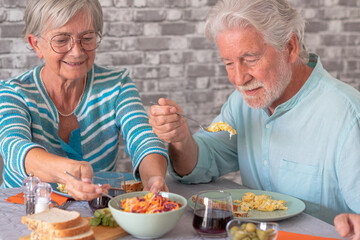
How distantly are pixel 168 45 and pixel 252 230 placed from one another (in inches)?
88.1

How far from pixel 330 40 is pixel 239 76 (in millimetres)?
2128

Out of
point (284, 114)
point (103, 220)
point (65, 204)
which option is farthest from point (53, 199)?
point (284, 114)

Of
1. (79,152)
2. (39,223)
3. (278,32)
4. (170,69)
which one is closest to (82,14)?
(79,152)

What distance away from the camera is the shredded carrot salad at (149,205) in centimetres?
124

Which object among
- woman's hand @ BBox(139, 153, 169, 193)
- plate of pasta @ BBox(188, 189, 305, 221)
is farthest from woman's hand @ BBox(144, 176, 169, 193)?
plate of pasta @ BBox(188, 189, 305, 221)

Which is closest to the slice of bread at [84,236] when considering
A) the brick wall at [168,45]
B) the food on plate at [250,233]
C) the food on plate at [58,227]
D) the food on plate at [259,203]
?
the food on plate at [58,227]

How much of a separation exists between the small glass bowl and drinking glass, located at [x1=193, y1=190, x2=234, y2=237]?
85 millimetres

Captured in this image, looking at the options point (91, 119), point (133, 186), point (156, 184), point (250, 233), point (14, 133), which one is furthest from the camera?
point (91, 119)

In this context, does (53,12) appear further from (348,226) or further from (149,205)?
(348,226)

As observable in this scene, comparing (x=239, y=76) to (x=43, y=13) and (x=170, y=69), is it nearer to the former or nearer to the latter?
(x=43, y=13)

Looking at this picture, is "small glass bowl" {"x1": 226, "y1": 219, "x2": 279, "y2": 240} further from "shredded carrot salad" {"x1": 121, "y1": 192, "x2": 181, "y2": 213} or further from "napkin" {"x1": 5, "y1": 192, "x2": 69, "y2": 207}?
"napkin" {"x1": 5, "y1": 192, "x2": 69, "y2": 207}

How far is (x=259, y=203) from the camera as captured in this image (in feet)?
4.88

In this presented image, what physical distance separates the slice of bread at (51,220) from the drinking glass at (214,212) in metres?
0.32

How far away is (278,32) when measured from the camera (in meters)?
1.69
